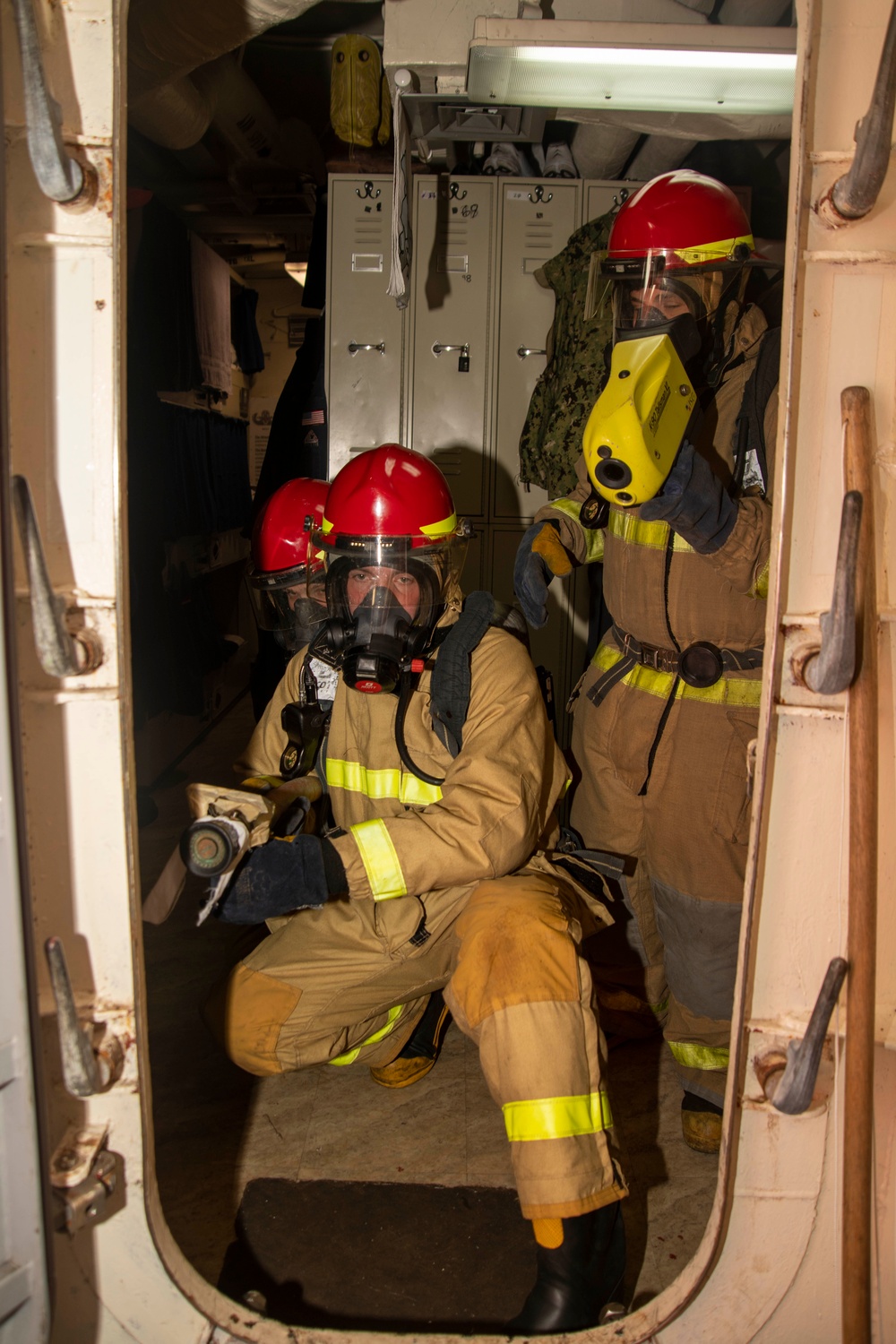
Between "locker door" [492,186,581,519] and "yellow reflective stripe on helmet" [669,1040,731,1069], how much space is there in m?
3.00

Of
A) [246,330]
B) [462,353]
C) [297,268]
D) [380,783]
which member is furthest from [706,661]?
[297,268]

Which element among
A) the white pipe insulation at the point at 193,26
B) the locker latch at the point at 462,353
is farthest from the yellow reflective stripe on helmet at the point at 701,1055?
the locker latch at the point at 462,353

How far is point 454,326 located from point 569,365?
88 centimetres

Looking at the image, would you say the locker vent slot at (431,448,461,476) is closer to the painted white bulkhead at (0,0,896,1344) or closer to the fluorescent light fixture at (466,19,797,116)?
the fluorescent light fixture at (466,19,797,116)

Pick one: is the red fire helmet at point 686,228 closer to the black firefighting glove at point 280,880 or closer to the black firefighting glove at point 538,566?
the black firefighting glove at point 538,566

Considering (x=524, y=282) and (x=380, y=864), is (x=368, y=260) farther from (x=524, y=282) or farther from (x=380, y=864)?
(x=380, y=864)

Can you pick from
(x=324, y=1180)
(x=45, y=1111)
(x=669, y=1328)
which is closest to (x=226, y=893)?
(x=45, y=1111)

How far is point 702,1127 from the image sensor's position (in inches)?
86.7

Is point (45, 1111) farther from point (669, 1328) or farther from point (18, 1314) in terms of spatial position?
point (669, 1328)

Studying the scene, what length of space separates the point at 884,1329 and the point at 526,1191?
565 mm

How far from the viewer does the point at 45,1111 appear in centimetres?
119

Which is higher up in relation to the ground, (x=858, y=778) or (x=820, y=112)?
(x=820, y=112)

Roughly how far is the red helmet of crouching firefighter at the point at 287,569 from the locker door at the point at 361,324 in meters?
1.66

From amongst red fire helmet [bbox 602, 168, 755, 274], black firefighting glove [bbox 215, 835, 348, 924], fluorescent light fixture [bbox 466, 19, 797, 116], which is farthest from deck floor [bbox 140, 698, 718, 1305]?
fluorescent light fixture [bbox 466, 19, 797, 116]
